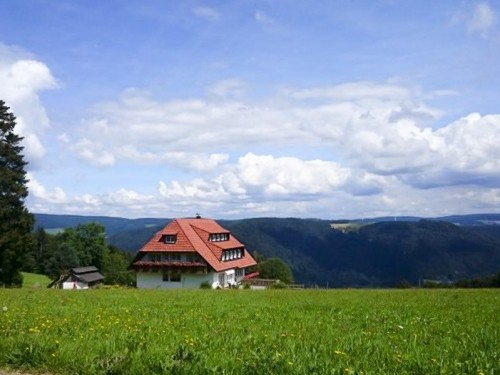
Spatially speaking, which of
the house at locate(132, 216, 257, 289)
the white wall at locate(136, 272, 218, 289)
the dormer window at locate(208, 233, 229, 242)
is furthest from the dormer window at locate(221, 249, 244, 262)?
the white wall at locate(136, 272, 218, 289)

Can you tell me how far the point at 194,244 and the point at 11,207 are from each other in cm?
2301

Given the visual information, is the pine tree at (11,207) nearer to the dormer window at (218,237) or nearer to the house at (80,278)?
the dormer window at (218,237)

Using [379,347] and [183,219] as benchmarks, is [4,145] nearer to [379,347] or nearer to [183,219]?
[183,219]

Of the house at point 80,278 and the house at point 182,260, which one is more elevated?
the house at point 182,260

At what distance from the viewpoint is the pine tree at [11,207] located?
155 feet

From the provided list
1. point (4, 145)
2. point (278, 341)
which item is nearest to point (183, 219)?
point (4, 145)

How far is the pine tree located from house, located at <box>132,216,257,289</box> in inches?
737

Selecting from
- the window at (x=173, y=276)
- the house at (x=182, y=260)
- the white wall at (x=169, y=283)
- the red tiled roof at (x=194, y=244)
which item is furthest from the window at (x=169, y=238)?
the white wall at (x=169, y=283)

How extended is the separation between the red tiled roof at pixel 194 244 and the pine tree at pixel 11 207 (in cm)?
1883

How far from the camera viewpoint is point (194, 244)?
6481 cm

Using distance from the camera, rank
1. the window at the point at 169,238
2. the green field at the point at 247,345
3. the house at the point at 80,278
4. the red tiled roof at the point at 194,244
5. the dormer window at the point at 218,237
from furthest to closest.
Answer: the house at the point at 80,278 → the dormer window at the point at 218,237 → the window at the point at 169,238 → the red tiled roof at the point at 194,244 → the green field at the point at 247,345

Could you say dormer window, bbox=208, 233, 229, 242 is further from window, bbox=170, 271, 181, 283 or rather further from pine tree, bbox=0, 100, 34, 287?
pine tree, bbox=0, 100, 34, 287

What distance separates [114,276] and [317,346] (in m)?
107

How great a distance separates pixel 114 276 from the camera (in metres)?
110
